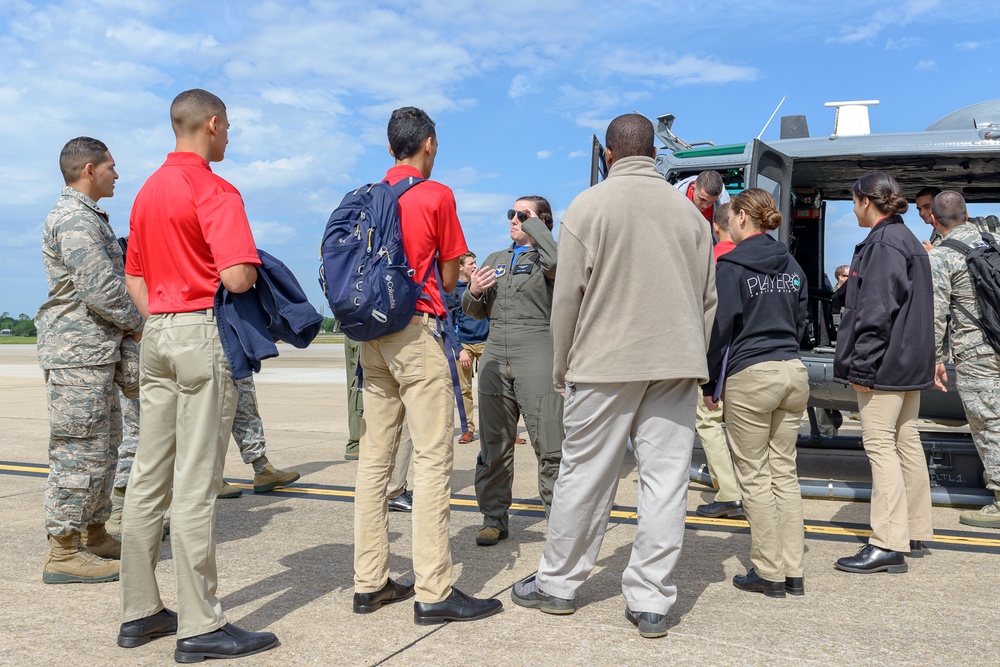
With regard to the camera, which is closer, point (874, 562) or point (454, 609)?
point (454, 609)

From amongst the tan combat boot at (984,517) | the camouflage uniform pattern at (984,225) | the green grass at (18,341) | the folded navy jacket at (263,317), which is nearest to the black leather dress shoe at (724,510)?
the tan combat boot at (984,517)

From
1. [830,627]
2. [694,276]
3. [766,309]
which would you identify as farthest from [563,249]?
[830,627]

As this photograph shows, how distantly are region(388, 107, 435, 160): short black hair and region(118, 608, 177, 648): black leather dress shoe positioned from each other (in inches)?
81.4

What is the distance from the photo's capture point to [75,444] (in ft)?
13.4

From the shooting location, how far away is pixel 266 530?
16.2ft

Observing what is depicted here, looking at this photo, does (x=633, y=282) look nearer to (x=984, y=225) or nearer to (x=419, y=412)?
(x=419, y=412)

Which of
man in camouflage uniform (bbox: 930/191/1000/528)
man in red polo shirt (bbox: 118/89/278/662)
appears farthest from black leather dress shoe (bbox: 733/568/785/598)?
man in camouflage uniform (bbox: 930/191/1000/528)

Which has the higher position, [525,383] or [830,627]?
[525,383]

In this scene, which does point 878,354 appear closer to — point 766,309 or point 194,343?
point 766,309

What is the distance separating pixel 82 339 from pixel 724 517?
12.6 ft

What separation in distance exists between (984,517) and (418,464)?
3745 mm

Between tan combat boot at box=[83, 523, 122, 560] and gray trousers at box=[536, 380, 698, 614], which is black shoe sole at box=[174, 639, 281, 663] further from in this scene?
tan combat boot at box=[83, 523, 122, 560]

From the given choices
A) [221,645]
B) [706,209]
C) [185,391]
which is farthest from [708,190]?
[221,645]

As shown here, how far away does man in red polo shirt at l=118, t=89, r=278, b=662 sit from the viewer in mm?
3047
